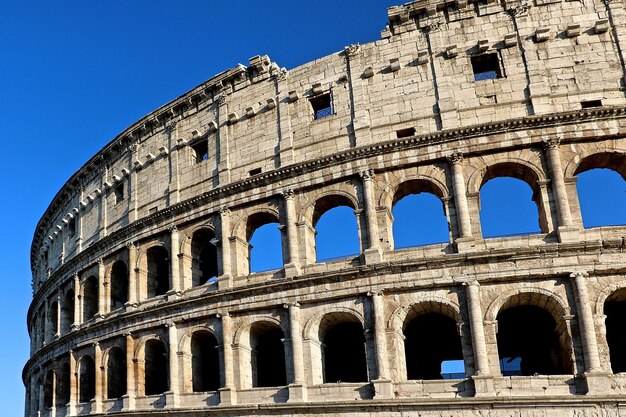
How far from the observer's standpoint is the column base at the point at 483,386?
15983 mm

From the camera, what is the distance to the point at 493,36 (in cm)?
1966

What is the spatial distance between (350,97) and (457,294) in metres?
6.94

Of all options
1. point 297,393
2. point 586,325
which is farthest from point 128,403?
point 586,325

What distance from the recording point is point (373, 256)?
1816 centimetres

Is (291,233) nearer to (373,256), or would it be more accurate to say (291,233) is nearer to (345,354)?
(373,256)

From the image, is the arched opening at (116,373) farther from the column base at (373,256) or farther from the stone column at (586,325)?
the stone column at (586,325)

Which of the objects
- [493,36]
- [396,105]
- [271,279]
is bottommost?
[271,279]

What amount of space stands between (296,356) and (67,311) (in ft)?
44.5

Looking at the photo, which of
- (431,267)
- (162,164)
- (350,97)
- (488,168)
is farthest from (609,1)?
(162,164)

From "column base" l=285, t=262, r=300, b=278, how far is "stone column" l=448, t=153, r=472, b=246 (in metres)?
4.58

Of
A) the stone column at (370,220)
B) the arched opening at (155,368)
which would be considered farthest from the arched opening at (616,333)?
the arched opening at (155,368)

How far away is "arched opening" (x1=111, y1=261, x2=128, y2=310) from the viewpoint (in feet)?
81.8

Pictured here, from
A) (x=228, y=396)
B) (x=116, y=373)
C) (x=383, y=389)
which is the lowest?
(x=383, y=389)

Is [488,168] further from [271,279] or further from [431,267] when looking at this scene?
[271,279]
